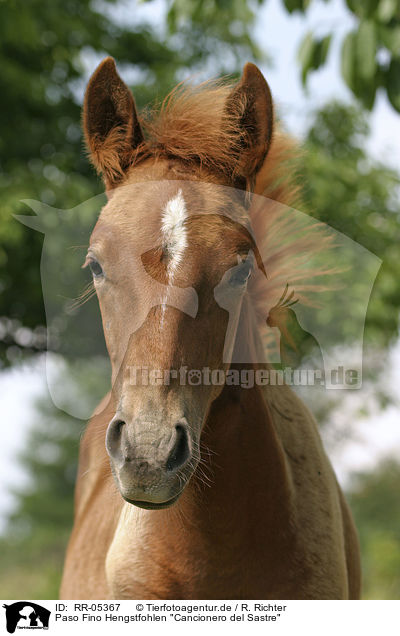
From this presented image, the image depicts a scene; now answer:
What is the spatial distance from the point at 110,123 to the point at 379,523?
12022 mm

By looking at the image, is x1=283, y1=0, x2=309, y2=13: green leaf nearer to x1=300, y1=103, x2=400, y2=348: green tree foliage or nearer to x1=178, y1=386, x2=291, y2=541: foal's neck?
x1=178, y1=386, x2=291, y2=541: foal's neck

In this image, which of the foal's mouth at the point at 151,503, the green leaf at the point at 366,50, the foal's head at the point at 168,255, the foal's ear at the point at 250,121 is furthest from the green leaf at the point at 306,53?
the foal's mouth at the point at 151,503

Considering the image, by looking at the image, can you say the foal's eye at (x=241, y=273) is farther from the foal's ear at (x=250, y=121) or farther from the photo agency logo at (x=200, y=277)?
the foal's ear at (x=250, y=121)

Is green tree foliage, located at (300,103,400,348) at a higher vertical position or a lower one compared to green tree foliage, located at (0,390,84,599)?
higher

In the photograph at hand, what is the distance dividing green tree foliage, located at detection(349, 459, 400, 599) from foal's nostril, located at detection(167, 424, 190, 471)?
9.74 m

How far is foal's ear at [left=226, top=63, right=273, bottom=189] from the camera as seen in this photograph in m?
2.12

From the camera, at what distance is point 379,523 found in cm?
1247
